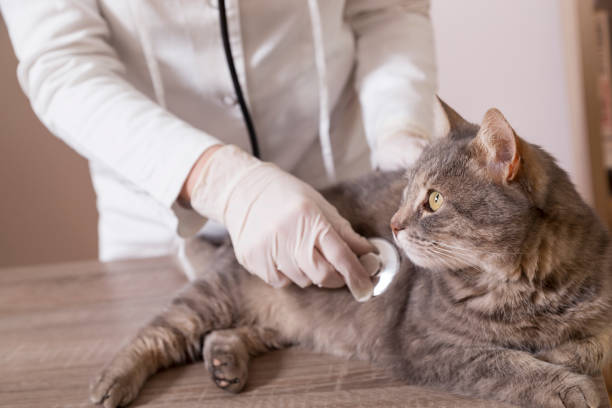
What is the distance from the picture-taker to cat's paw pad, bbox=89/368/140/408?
867 millimetres

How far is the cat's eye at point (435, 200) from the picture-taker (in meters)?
0.84

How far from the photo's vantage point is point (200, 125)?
52.9 inches

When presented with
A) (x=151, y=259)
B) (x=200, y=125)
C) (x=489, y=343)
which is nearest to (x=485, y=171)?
(x=489, y=343)

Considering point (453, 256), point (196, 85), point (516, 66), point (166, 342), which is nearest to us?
point (453, 256)

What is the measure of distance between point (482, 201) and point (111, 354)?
732 millimetres

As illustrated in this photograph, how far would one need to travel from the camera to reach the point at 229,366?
87 cm

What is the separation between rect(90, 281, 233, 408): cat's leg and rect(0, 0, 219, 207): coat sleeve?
0.27 meters

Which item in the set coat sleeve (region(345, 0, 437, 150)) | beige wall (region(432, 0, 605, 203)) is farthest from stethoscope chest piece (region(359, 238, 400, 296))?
beige wall (region(432, 0, 605, 203))

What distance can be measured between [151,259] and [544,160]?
3.70 feet

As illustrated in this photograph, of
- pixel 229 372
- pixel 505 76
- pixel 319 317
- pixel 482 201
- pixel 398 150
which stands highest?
pixel 482 201

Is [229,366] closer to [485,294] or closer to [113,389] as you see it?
[113,389]

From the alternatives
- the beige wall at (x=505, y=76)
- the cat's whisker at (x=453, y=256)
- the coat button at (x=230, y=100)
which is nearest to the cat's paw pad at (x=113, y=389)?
the cat's whisker at (x=453, y=256)

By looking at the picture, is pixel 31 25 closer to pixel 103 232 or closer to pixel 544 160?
pixel 103 232

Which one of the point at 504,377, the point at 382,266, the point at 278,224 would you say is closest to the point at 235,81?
the point at 278,224
